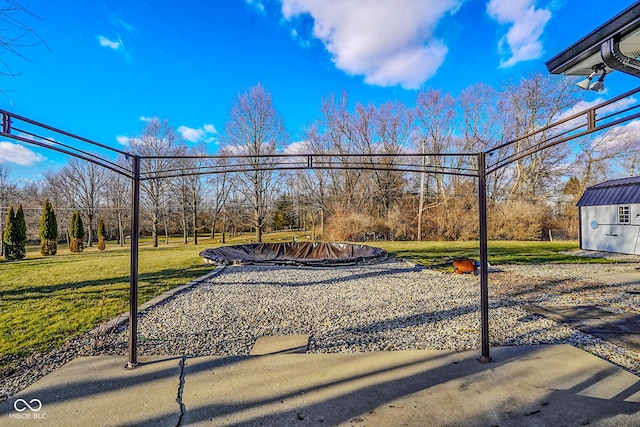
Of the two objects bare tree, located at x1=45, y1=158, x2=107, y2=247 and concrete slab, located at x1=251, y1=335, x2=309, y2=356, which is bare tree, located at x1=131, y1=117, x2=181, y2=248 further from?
concrete slab, located at x1=251, y1=335, x2=309, y2=356

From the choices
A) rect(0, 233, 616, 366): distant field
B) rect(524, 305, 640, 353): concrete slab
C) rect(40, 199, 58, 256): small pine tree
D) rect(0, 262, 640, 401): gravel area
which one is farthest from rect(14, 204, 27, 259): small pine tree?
rect(524, 305, 640, 353): concrete slab

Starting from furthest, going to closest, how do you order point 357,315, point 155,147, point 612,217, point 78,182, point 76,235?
point 78,182, point 155,147, point 76,235, point 612,217, point 357,315

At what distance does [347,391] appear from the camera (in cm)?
214

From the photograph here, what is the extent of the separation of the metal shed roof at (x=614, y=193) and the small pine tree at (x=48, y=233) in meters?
22.5

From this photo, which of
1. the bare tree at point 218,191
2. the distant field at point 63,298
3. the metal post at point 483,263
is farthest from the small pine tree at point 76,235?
the metal post at point 483,263

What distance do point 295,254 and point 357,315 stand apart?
7587 mm

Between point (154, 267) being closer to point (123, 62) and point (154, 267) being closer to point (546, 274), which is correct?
point (123, 62)

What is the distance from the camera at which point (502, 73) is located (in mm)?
20156

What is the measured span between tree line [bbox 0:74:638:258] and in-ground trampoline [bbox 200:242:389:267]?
5854mm

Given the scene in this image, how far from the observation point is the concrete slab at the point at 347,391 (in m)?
1.84

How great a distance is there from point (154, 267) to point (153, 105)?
14361 millimetres

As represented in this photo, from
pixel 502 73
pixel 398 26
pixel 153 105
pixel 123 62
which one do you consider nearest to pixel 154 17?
pixel 123 62

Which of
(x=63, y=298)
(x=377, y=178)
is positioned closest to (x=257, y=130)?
(x=377, y=178)

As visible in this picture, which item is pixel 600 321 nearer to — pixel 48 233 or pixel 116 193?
pixel 48 233
